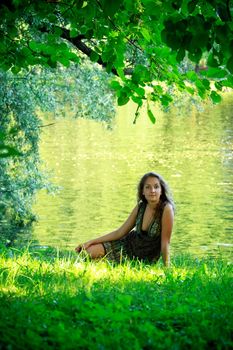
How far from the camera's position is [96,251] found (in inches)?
346

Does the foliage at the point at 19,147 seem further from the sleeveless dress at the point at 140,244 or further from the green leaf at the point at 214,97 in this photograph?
the green leaf at the point at 214,97

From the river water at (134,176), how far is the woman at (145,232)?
5.73 metres

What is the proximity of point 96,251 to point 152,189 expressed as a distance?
2.85 feet

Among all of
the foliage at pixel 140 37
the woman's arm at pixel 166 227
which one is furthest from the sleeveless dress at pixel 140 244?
→ the foliage at pixel 140 37

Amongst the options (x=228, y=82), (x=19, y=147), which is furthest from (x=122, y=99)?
(x=19, y=147)

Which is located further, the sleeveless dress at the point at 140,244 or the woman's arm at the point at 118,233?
the woman's arm at the point at 118,233

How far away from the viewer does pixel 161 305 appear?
4934mm

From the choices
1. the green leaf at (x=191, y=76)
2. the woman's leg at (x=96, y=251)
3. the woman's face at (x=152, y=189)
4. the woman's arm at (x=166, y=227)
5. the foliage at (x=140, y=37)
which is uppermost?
the foliage at (x=140, y=37)

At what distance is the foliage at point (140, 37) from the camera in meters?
4.88

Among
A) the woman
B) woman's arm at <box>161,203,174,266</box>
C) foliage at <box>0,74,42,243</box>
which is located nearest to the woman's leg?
the woman

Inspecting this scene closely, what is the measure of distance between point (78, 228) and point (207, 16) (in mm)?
14038

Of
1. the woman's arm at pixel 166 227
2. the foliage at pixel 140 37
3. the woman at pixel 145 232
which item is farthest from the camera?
the woman at pixel 145 232

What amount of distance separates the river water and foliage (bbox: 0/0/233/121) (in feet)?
25.7

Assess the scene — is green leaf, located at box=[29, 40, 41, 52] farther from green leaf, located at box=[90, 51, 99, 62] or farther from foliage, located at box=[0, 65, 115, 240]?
foliage, located at box=[0, 65, 115, 240]
